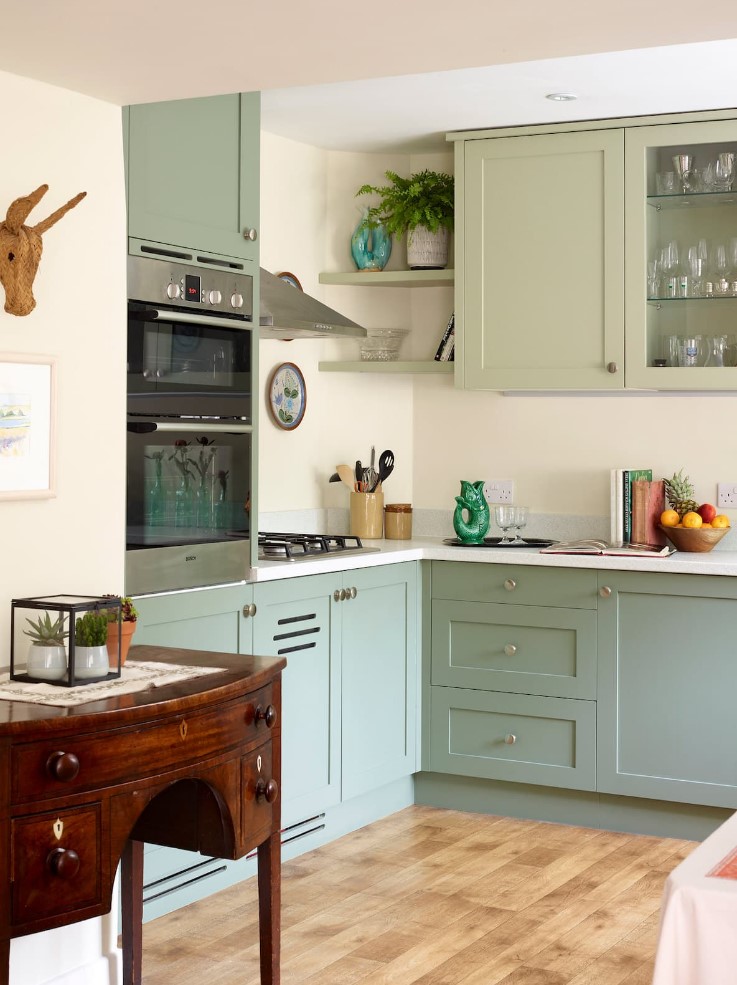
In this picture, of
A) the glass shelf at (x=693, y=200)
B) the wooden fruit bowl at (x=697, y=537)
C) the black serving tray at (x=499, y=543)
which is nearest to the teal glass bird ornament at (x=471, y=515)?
the black serving tray at (x=499, y=543)

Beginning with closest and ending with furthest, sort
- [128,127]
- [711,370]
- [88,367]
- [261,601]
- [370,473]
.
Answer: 1. [88,367]
2. [128,127]
3. [261,601]
4. [711,370]
5. [370,473]

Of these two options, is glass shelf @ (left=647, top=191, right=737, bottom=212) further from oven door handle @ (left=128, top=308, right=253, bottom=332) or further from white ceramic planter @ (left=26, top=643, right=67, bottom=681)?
white ceramic planter @ (left=26, top=643, right=67, bottom=681)

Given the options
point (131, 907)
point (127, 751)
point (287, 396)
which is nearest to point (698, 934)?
point (127, 751)

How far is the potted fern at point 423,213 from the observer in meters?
4.64

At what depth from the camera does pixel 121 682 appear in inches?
97.0

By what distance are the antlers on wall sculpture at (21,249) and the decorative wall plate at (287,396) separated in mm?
1915

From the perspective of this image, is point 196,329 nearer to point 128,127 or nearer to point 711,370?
point 128,127

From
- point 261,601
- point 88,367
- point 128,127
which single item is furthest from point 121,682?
point 128,127

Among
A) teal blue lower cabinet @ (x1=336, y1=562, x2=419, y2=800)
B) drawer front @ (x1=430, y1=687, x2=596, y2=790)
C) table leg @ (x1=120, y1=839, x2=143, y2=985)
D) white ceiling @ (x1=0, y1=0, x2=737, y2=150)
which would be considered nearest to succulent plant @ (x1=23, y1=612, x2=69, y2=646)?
table leg @ (x1=120, y1=839, x2=143, y2=985)

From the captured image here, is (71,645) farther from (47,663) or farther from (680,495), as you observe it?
(680,495)

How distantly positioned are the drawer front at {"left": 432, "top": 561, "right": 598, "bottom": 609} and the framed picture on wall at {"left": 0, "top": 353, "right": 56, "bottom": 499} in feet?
6.41

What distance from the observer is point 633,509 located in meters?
4.46

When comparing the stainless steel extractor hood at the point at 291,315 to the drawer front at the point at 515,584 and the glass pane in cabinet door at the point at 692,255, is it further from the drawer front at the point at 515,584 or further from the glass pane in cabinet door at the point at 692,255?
the glass pane in cabinet door at the point at 692,255

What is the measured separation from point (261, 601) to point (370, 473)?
1231 millimetres
